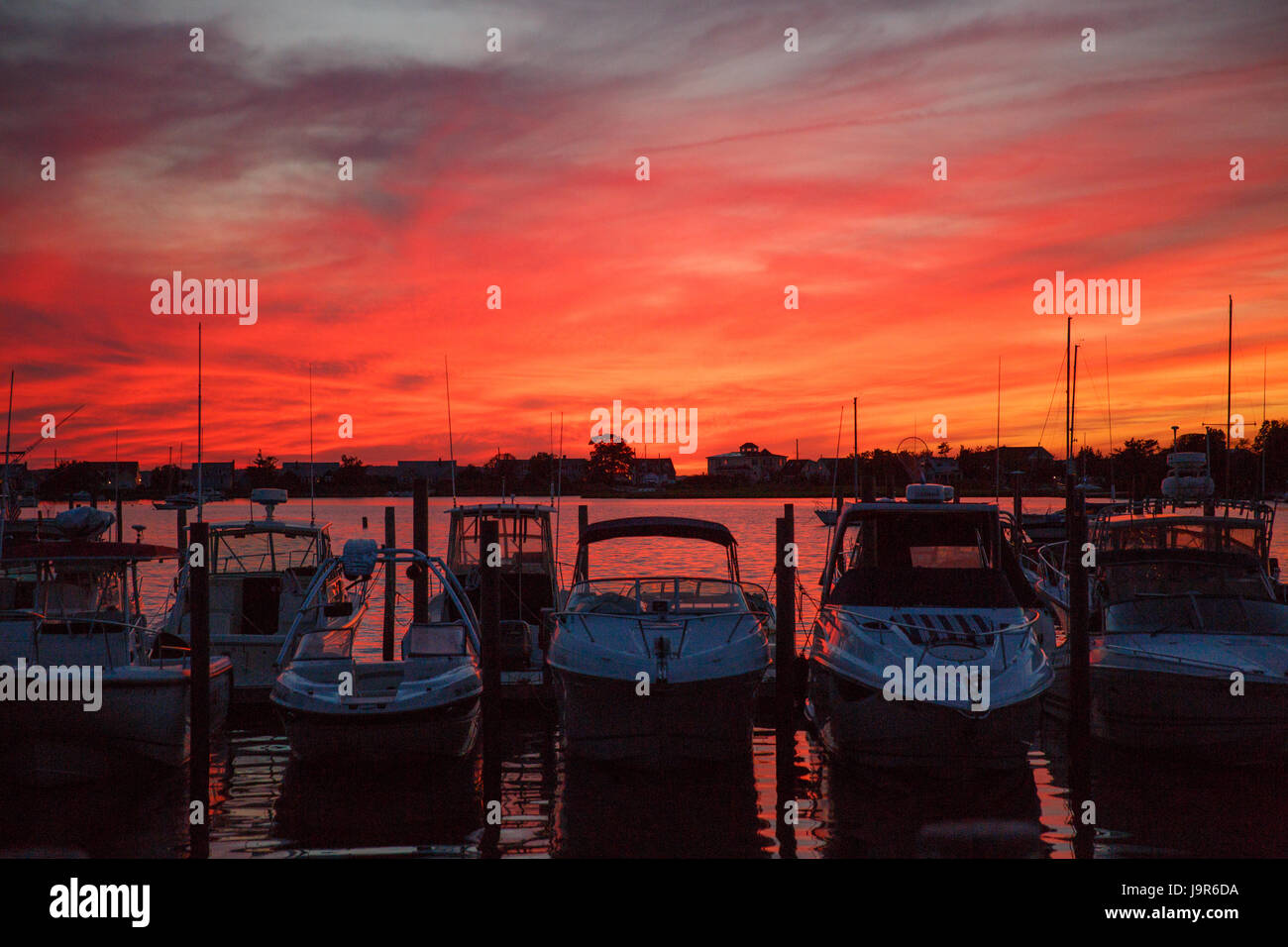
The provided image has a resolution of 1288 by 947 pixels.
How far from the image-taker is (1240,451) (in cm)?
7000

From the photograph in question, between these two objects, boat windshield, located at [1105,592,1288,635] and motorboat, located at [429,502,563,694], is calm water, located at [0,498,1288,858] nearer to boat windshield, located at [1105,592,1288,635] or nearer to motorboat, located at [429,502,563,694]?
boat windshield, located at [1105,592,1288,635]

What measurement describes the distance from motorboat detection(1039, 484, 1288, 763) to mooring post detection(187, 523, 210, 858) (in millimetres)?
10311

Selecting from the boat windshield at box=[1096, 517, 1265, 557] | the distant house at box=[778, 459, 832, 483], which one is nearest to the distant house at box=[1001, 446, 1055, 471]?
the distant house at box=[778, 459, 832, 483]

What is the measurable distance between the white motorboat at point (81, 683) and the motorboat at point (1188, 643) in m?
11.1

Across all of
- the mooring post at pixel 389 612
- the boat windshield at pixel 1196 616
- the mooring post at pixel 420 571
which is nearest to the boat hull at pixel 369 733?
the mooring post at pixel 420 571

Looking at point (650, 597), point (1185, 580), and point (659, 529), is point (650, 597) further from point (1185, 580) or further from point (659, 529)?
point (1185, 580)

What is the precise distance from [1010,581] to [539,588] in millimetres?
7632

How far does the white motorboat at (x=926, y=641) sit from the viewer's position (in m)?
11.2

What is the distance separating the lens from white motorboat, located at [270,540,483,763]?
38.2ft

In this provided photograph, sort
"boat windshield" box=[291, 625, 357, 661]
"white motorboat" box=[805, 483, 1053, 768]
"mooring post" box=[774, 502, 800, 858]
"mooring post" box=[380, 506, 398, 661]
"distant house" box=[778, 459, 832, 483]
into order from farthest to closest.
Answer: "distant house" box=[778, 459, 832, 483] < "mooring post" box=[380, 506, 398, 661] < "boat windshield" box=[291, 625, 357, 661] < "white motorboat" box=[805, 483, 1053, 768] < "mooring post" box=[774, 502, 800, 858]

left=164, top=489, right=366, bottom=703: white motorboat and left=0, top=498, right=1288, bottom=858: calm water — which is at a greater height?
left=164, top=489, right=366, bottom=703: white motorboat

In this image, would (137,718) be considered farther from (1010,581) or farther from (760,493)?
(760,493)
